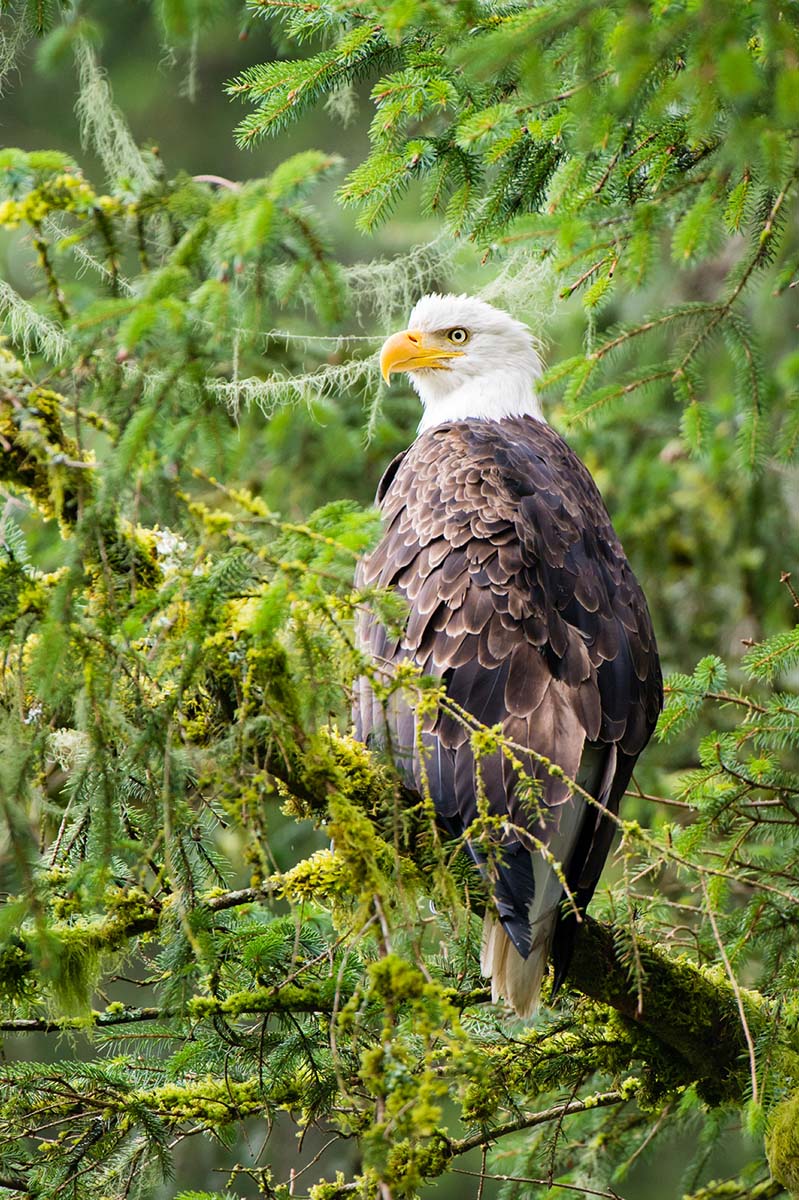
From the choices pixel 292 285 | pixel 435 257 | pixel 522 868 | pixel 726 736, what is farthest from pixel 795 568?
pixel 292 285

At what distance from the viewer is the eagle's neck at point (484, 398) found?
5535 mm

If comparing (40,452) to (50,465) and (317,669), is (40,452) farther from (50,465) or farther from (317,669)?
(317,669)

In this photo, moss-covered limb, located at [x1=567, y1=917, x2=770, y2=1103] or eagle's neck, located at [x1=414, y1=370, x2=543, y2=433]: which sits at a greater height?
eagle's neck, located at [x1=414, y1=370, x2=543, y2=433]

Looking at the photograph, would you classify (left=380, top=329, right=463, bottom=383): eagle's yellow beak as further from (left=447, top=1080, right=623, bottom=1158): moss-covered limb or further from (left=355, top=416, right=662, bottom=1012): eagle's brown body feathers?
(left=447, top=1080, right=623, bottom=1158): moss-covered limb

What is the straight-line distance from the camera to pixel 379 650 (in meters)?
4.45

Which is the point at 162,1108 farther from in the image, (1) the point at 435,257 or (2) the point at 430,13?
(1) the point at 435,257

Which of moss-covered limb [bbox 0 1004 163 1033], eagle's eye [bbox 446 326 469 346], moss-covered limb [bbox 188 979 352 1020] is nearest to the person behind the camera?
moss-covered limb [bbox 0 1004 163 1033]

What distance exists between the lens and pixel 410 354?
559 centimetres

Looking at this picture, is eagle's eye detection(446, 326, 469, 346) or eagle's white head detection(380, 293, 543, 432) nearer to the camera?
eagle's white head detection(380, 293, 543, 432)

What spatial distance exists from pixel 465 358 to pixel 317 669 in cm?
340

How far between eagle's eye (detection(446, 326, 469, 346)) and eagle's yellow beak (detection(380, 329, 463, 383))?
0.07 m

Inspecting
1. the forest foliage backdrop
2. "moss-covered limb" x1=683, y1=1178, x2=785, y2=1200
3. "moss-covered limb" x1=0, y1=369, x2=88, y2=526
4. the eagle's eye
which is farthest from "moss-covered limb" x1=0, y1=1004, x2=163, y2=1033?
the eagle's eye

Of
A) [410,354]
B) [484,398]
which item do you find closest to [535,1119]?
[484,398]

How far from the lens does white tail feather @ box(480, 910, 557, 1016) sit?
3.98 m
